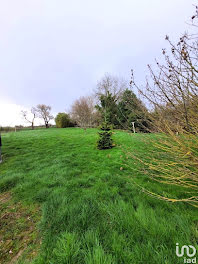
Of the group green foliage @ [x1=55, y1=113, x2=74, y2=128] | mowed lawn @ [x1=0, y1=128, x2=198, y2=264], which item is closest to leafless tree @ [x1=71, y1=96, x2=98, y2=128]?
green foliage @ [x1=55, y1=113, x2=74, y2=128]

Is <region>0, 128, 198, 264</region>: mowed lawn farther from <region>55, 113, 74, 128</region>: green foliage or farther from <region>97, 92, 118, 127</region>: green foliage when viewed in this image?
<region>55, 113, 74, 128</region>: green foliage

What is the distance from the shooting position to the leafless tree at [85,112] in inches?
810

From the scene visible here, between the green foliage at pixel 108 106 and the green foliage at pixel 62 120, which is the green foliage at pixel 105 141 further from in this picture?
the green foliage at pixel 62 120

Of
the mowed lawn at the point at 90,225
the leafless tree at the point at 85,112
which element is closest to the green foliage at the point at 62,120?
the leafless tree at the point at 85,112

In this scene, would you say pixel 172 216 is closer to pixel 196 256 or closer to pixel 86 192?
pixel 196 256

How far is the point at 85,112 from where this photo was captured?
2022 centimetres

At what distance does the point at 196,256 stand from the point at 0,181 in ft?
13.2

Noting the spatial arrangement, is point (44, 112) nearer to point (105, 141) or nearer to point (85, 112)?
point (85, 112)

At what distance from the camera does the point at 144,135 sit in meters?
2.19

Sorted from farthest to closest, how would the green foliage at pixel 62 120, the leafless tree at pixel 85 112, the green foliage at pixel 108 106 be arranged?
1. the green foliage at pixel 62 120
2. the leafless tree at pixel 85 112
3. the green foliage at pixel 108 106

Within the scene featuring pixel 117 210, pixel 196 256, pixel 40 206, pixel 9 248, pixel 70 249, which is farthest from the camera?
pixel 40 206

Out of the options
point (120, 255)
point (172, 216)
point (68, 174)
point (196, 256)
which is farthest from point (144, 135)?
point (68, 174)

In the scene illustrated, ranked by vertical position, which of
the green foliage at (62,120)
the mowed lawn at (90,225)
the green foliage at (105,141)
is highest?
the green foliage at (62,120)

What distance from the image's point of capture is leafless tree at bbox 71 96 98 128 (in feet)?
67.5
